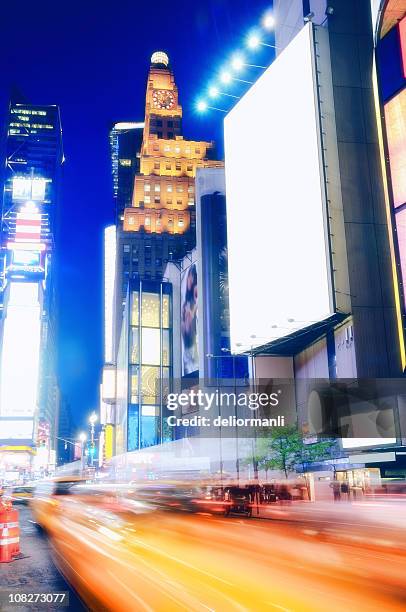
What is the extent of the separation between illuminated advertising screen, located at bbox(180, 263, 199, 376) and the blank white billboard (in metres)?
44.7

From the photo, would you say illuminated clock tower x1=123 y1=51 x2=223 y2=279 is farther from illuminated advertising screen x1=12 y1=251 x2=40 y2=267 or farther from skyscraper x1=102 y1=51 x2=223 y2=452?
illuminated advertising screen x1=12 y1=251 x2=40 y2=267

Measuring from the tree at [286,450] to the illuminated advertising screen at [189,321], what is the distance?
43.7 meters

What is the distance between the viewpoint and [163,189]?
134 meters

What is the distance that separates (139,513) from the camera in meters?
26.7

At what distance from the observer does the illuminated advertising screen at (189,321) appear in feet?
299

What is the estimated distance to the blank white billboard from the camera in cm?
3806

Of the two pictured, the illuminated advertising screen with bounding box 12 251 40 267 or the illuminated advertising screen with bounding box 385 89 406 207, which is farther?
the illuminated advertising screen with bounding box 12 251 40 267

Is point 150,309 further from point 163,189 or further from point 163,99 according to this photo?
point 163,99

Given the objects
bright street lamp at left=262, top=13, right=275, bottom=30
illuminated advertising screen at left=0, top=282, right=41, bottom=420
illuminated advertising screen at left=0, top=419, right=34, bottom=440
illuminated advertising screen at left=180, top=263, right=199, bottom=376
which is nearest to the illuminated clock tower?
illuminated advertising screen at left=180, top=263, right=199, bottom=376

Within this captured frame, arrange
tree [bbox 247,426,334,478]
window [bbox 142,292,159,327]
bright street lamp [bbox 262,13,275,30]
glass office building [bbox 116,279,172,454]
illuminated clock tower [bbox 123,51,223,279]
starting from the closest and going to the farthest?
tree [bbox 247,426,334,478] → bright street lamp [bbox 262,13,275,30] → glass office building [bbox 116,279,172,454] → window [bbox 142,292,159,327] → illuminated clock tower [bbox 123,51,223,279]

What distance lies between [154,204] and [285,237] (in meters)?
95.9

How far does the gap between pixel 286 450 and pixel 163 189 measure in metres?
99.1

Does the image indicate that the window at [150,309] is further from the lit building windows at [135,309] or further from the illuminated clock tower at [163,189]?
the illuminated clock tower at [163,189]

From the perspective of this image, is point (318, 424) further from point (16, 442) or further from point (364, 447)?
point (16, 442)
